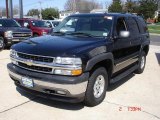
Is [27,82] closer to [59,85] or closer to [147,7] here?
[59,85]

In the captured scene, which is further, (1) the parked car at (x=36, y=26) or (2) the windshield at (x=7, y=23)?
(1) the parked car at (x=36, y=26)

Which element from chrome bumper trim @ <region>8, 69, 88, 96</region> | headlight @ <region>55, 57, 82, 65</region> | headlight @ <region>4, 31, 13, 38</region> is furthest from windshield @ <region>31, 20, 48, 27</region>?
headlight @ <region>55, 57, 82, 65</region>

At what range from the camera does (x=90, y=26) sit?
5.98 m

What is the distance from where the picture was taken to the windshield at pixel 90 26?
582cm

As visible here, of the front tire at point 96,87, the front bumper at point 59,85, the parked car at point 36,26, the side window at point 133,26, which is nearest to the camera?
the front bumper at point 59,85

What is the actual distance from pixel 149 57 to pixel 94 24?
6899mm

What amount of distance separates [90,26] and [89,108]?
6.17ft

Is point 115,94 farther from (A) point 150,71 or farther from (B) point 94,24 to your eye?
(A) point 150,71

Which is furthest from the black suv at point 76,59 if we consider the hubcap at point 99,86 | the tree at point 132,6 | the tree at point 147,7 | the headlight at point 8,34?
the tree at point 132,6

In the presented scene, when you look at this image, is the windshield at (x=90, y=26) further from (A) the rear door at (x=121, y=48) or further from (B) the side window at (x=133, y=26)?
(B) the side window at (x=133, y=26)

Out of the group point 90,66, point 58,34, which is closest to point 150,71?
point 58,34

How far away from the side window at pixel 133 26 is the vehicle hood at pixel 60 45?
5.79ft

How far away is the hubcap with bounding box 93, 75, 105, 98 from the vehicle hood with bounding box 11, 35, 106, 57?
0.70 meters

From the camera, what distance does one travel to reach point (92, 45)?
503 cm
